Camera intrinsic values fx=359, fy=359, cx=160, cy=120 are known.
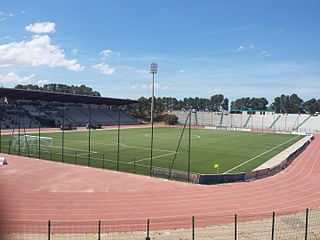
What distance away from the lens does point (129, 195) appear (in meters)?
22.6

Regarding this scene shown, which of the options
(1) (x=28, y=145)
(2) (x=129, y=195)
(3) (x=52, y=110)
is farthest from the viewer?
(3) (x=52, y=110)

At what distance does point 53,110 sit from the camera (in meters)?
90.4

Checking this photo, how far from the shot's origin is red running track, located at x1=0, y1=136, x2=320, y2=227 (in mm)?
19109

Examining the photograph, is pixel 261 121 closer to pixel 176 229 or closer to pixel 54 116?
pixel 54 116

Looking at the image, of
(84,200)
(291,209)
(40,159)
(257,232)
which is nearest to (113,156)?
(40,159)

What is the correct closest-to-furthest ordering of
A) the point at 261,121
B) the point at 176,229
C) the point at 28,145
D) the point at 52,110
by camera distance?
the point at 176,229 < the point at 28,145 < the point at 52,110 < the point at 261,121

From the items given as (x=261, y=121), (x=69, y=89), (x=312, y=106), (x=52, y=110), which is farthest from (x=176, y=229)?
(x=312, y=106)

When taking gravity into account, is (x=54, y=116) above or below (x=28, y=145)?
above

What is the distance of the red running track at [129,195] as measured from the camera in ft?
62.7

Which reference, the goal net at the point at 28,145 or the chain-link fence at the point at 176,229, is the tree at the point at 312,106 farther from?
the chain-link fence at the point at 176,229

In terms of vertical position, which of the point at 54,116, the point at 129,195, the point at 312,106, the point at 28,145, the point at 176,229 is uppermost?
the point at 312,106

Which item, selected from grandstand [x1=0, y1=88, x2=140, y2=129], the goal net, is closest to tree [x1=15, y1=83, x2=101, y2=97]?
grandstand [x1=0, y1=88, x2=140, y2=129]

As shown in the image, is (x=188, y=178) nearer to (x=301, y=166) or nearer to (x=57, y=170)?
(x=57, y=170)

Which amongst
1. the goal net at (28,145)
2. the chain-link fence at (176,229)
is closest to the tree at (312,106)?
the goal net at (28,145)
